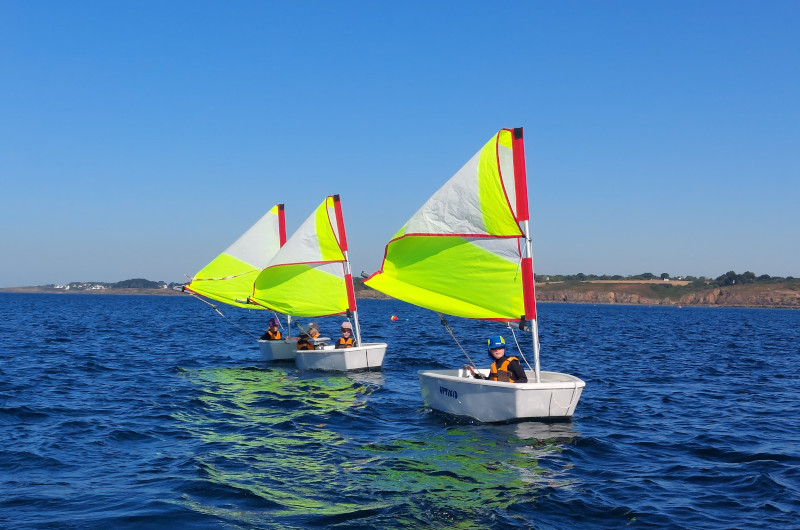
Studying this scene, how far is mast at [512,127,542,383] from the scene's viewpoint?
610 inches

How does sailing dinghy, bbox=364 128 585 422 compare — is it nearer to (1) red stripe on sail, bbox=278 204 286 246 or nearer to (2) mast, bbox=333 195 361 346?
(2) mast, bbox=333 195 361 346

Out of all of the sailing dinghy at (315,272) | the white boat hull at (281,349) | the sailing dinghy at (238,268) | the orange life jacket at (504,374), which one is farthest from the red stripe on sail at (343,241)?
the orange life jacket at (504,374)

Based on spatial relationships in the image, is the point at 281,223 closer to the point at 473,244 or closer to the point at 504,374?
the point at 473,244

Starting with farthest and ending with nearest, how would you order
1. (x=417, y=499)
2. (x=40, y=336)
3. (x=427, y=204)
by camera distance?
(x=40, y=336), (x=427, y=204), (x=417, y=499)

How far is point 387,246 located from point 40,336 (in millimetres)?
33138

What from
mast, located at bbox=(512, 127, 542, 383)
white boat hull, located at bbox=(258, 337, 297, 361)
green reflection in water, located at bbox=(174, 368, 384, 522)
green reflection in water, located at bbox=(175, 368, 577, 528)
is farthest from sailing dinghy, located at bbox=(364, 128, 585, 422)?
white boat hull, located at bbox=(258, 337, 297, 361)

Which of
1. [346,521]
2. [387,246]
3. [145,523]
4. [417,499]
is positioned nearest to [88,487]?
[145,523]

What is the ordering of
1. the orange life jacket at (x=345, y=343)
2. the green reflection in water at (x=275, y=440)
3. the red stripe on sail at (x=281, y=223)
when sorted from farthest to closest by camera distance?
the red stripe on sail at (x=281, y=223)
the orange life jacket at (x=345, y=343)
the green reflection in water at (x=275, y=440)

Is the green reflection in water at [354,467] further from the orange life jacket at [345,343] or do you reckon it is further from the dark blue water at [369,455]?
the orange life jacket at [345,343]

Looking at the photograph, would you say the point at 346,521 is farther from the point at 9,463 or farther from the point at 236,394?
the point at 236,394

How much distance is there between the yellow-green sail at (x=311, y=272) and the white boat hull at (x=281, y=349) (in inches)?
63.4

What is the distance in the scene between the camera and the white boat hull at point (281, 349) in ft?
90.7

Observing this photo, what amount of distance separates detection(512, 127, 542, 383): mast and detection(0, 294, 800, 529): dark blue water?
7.91 feet

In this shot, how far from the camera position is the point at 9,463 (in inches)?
446
